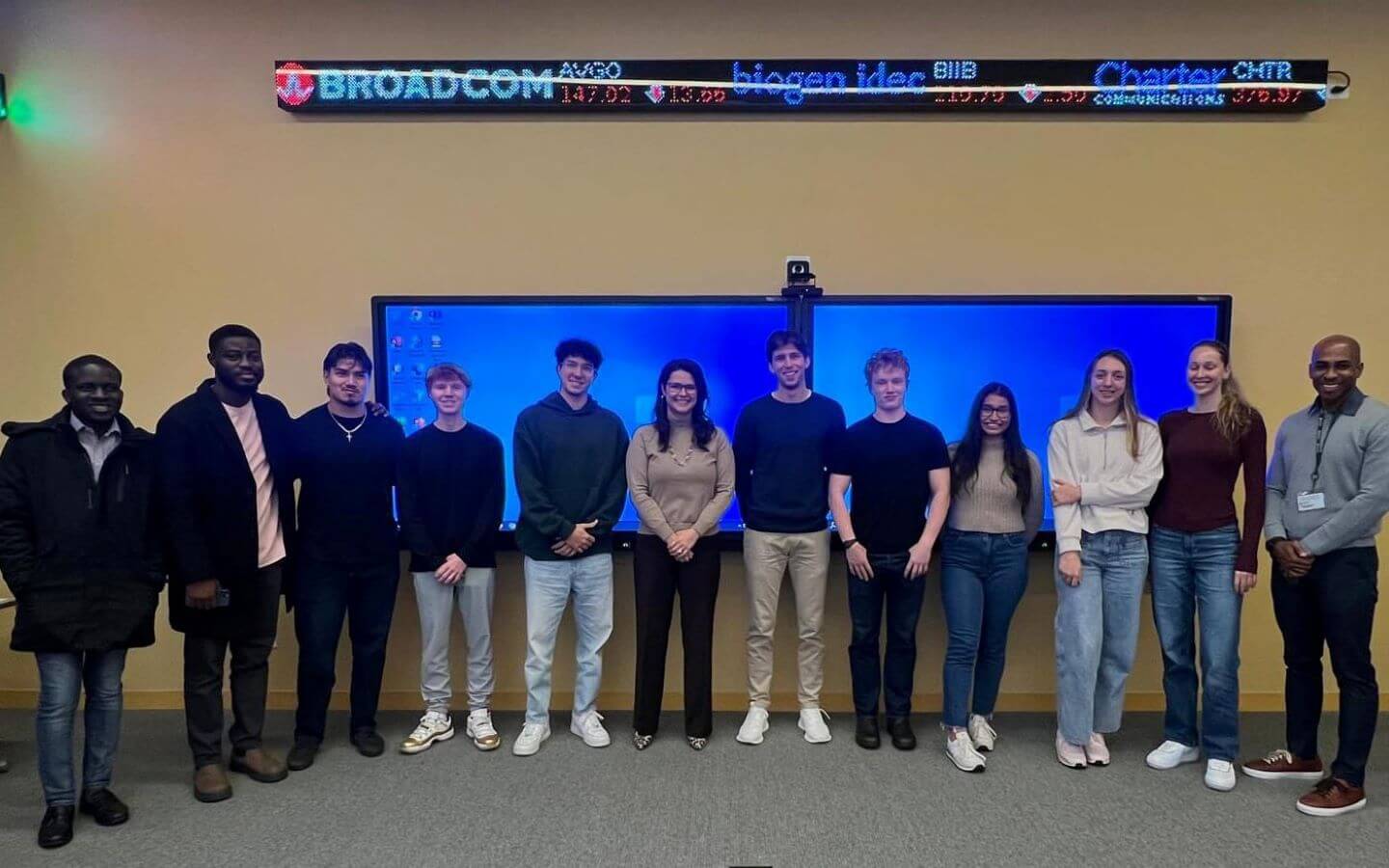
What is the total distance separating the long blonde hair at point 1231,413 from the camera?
9.37 ft

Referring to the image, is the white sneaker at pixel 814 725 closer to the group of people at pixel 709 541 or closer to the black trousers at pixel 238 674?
the group of people at pixel 709 541

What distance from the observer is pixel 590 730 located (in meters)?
3.21

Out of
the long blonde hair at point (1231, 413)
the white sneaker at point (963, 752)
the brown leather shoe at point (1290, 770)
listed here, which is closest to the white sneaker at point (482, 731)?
the white sneaker at point (963, 752)

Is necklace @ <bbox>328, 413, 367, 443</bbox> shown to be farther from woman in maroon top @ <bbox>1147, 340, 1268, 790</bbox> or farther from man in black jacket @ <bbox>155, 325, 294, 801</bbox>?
woman in maroon top @ <bbox>1147, 340, 1268, 790</bbox>

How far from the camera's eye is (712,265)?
11.6 ft

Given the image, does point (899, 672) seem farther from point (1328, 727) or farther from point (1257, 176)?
point (1257, 176)

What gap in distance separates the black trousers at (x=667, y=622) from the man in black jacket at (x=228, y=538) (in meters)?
1.44

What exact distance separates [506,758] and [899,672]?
169 cm

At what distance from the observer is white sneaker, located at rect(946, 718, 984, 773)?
9.71ft

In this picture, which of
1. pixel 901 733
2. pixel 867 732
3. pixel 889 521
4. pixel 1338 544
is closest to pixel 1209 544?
pixel 1338 544

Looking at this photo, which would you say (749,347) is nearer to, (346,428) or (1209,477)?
(346,428)

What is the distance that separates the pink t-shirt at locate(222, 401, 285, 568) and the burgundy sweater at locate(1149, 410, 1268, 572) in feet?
11.6

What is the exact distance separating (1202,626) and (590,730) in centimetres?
255

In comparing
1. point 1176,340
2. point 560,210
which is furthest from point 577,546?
point 1176,340
